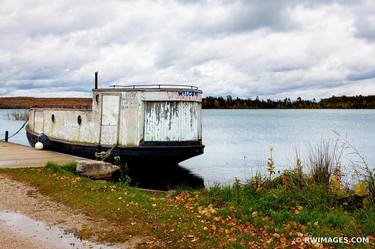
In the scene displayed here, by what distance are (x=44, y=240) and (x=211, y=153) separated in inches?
882

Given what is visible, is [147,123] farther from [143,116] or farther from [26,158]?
[26,158]

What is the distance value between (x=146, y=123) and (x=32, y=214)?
28.5 ft

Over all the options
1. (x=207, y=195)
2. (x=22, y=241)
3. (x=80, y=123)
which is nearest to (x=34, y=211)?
(x=22, y=241)

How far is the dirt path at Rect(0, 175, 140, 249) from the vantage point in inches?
260

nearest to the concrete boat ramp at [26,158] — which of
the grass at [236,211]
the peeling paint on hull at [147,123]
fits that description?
the peeling paint on hull at [147,123]

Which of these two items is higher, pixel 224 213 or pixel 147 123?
pixel 147 123

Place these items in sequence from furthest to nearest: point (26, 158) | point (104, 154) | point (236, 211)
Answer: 1. point (104, 154)
2. point (26, 158)
3. point (236, 211)

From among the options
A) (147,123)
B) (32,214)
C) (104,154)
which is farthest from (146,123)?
(32,214)

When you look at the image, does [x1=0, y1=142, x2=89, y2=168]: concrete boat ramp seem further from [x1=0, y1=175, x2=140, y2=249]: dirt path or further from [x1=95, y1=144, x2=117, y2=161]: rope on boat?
[x1=0, y1=175, x2=140, y2=249]: dirt path

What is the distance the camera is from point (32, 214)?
832 centimetres

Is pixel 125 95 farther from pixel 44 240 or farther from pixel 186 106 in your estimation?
pixel 44 240

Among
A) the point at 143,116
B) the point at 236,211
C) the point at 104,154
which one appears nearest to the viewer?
the point at 236,211

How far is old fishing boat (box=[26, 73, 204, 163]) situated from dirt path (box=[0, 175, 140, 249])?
627 cm

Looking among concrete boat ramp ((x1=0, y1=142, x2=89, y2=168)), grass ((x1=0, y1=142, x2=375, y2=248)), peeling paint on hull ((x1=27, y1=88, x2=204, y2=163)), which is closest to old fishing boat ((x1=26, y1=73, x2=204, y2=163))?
peeling paint on hull ((x1=27, y1=88, x2=204, y2=163))
